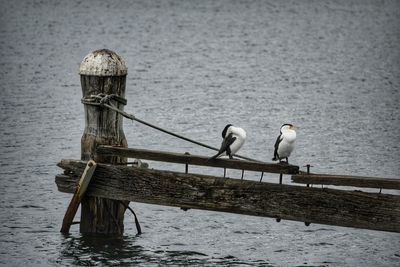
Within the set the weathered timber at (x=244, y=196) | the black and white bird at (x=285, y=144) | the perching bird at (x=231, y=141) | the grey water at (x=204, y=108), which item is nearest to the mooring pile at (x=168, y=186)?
the weathered timber at (x=244, y=196)

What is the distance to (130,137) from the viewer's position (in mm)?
22359

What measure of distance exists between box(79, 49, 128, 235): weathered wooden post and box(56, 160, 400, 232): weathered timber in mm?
299

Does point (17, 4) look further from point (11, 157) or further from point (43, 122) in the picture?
point (11, 157)

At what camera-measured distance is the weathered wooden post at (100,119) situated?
1160 centimetres

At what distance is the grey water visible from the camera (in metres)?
13.1

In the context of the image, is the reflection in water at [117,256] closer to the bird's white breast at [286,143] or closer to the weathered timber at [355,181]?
the bird's white breast at [286,143]

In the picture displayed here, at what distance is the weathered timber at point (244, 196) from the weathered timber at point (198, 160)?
16 centimetres

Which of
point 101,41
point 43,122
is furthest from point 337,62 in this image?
point 43,122

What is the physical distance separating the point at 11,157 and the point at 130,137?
3.65 meters

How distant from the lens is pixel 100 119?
38.6ft

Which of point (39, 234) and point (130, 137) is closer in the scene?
point (39, 234)

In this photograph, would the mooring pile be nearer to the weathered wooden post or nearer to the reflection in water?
the weathered wooden post

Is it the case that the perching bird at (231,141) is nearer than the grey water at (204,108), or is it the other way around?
the perching bird at (231,141)

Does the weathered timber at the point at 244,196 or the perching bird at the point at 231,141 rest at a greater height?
the perching bird at the point at 231,141
